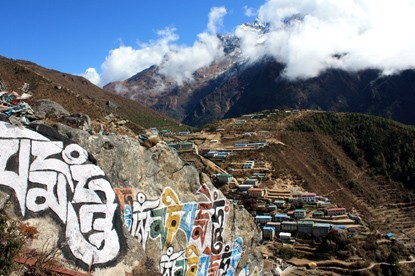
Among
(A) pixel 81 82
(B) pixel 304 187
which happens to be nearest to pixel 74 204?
(B) pixel 304 187

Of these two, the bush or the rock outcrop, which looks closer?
the bush

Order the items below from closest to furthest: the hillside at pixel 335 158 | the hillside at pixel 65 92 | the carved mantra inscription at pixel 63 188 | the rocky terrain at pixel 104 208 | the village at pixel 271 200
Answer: the rocky terrain at pixel 104 208, the carved mantra inscription at pixel 63 188, the village at pixel 271 200, the hillside at pixel 65 92, the hillside at pixel 335 158

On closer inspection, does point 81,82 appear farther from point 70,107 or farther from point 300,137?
point 70,107

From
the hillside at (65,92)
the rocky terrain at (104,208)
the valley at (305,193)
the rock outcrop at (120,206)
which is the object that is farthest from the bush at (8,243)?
the valley at (305,193)

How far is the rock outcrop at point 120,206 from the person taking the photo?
1204 centimetres

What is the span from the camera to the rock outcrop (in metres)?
12.0

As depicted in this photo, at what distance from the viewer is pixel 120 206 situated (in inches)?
554

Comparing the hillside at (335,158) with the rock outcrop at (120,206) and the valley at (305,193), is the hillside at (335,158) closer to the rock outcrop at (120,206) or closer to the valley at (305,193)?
the valley at (305,193)

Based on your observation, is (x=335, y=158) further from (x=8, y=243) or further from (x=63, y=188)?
(x=8, y=243)

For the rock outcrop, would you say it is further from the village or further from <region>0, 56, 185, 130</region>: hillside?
the village

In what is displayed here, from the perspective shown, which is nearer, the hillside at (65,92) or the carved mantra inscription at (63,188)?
the carved mantra inscription at (63,188)

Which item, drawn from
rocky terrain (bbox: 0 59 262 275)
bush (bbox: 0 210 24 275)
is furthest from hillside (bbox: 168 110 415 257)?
bush (bbox: 0 210 24 275)

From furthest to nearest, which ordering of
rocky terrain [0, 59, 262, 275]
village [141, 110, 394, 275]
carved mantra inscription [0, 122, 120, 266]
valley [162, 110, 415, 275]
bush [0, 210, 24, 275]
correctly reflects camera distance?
village [141, 110, 394, 275] < valley [162, 110, 415, 275] < carved mantra inscription [0, 122, 120, 266] < rocky terrain [0, 59, 262, 275] < bush [0, 210, 24, 275]

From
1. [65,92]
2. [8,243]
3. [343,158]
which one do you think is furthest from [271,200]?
[8,243]
